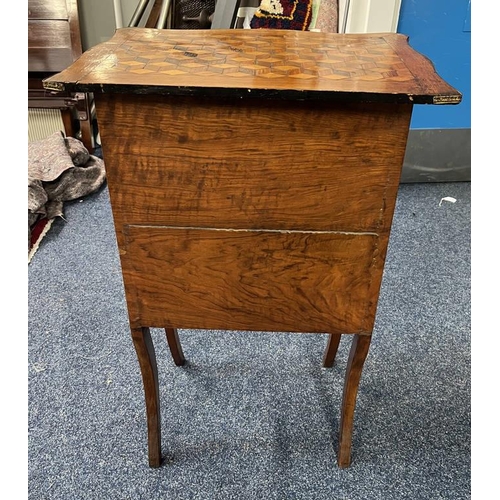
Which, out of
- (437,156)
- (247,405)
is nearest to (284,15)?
(437,156)

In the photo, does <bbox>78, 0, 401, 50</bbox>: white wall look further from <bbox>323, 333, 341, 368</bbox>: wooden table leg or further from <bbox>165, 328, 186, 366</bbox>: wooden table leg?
<bbox>165, 328, 186, 366</bbox>: wooden table leg

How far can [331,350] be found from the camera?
1.29m

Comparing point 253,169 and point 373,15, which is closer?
point 253,169

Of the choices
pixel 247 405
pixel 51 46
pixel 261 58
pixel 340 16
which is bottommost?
pixel 247 405

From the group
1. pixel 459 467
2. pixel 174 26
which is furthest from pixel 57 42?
pixel 459 467

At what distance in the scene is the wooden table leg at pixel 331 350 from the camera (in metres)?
1.28

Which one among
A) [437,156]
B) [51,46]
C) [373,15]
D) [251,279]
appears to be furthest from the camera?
[51,46]

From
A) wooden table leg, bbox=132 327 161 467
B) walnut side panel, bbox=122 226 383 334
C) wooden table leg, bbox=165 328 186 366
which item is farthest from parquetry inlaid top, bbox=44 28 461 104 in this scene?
wooden table leg, bbox=165 328 186 366

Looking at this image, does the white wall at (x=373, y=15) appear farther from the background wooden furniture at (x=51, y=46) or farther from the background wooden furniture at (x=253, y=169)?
the background wooden furniture at (x=51, y=46)

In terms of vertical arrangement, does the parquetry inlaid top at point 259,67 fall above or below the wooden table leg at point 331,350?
above

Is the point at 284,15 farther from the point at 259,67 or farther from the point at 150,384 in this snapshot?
the point at 150,384

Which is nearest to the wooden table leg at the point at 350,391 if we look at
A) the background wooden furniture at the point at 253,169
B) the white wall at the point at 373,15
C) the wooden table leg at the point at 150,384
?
the background wooden furniture at the point at 253,169

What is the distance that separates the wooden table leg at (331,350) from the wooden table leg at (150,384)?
0.48 metres

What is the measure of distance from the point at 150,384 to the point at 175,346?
30 centimetres
